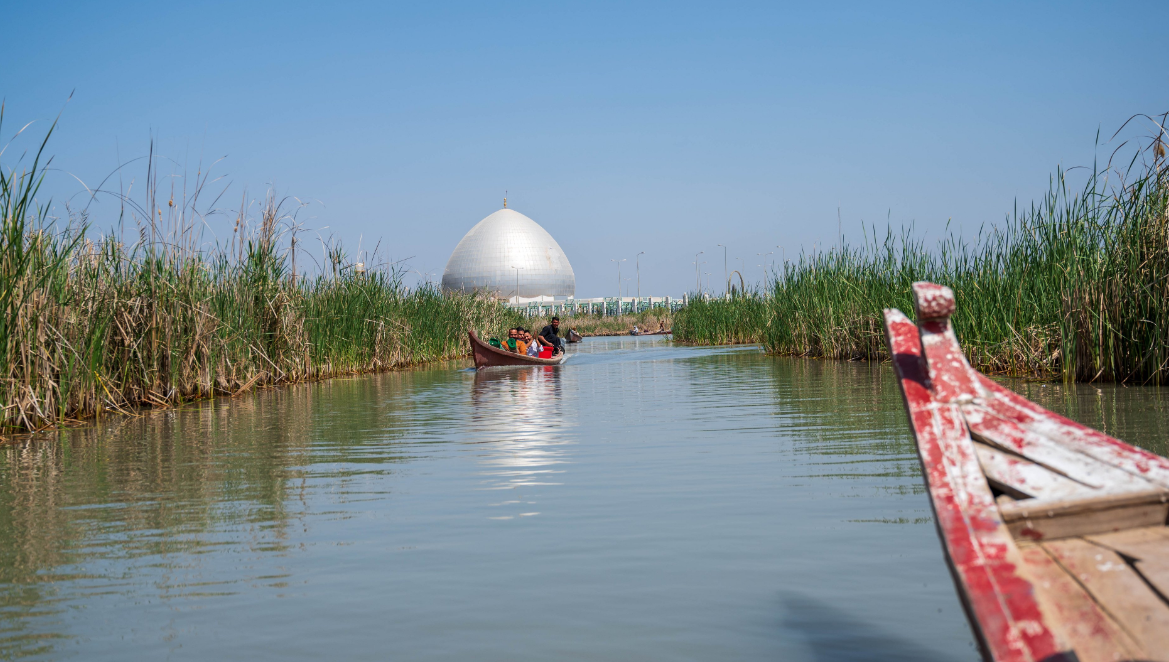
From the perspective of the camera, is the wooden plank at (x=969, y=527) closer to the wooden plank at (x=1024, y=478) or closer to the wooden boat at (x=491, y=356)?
the wooden plank at (x=1024, y=478)

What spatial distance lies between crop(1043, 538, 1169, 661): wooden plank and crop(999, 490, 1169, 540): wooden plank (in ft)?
0.12

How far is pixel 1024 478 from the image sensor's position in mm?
2162

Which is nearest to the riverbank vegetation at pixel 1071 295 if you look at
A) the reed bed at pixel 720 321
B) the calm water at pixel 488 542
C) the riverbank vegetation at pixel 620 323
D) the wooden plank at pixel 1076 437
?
the calm water at pixel 488 542

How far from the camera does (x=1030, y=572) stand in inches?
72.7

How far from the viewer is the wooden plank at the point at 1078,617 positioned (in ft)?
5.32

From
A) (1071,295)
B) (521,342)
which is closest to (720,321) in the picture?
(521,342)

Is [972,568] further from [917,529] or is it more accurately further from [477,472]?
[477,472]

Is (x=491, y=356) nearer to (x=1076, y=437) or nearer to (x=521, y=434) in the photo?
(x=521, y=434)

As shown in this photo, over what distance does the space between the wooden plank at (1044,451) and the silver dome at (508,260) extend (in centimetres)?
7485

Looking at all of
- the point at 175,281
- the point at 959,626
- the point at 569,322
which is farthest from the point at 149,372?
the point at 569,322

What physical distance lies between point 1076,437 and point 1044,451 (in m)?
0.13

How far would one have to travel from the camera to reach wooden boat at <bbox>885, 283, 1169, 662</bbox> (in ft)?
5.45

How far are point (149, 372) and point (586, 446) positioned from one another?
5.59 meters

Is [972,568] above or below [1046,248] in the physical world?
below
